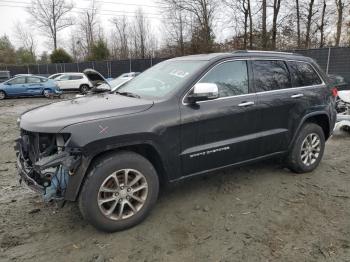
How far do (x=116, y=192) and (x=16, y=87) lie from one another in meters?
18.8

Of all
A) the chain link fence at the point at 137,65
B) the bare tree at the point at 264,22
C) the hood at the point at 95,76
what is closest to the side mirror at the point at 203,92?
the hood at the point at 95,76

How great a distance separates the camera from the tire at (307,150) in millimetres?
4855

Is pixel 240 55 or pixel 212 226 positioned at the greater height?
pixel 240 55

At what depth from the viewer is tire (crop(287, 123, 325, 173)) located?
15.9 feet

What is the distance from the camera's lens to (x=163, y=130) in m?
3.48

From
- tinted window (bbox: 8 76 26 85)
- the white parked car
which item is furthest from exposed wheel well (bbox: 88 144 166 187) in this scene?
the white parked car

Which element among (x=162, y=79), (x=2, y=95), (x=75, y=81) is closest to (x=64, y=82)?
(x=75, y=81)

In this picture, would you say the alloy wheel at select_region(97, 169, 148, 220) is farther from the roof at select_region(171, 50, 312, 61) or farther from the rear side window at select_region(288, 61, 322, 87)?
the rear side window at select_region(288, 61, 322, 87)

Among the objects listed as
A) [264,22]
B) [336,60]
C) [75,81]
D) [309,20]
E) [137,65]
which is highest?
[309,20]

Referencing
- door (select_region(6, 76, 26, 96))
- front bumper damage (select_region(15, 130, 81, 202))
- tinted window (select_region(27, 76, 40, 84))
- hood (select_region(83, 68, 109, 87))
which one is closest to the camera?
front bumper damage (select_region(15, 130, 81, 202))

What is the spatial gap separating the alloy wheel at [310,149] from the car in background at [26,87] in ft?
59.2

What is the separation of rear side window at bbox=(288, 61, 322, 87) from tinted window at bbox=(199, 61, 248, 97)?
3.19ft

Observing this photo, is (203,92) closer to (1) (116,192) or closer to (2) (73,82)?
(1) (116,192)

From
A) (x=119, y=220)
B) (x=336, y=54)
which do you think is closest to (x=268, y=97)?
(x=119, y=220)
